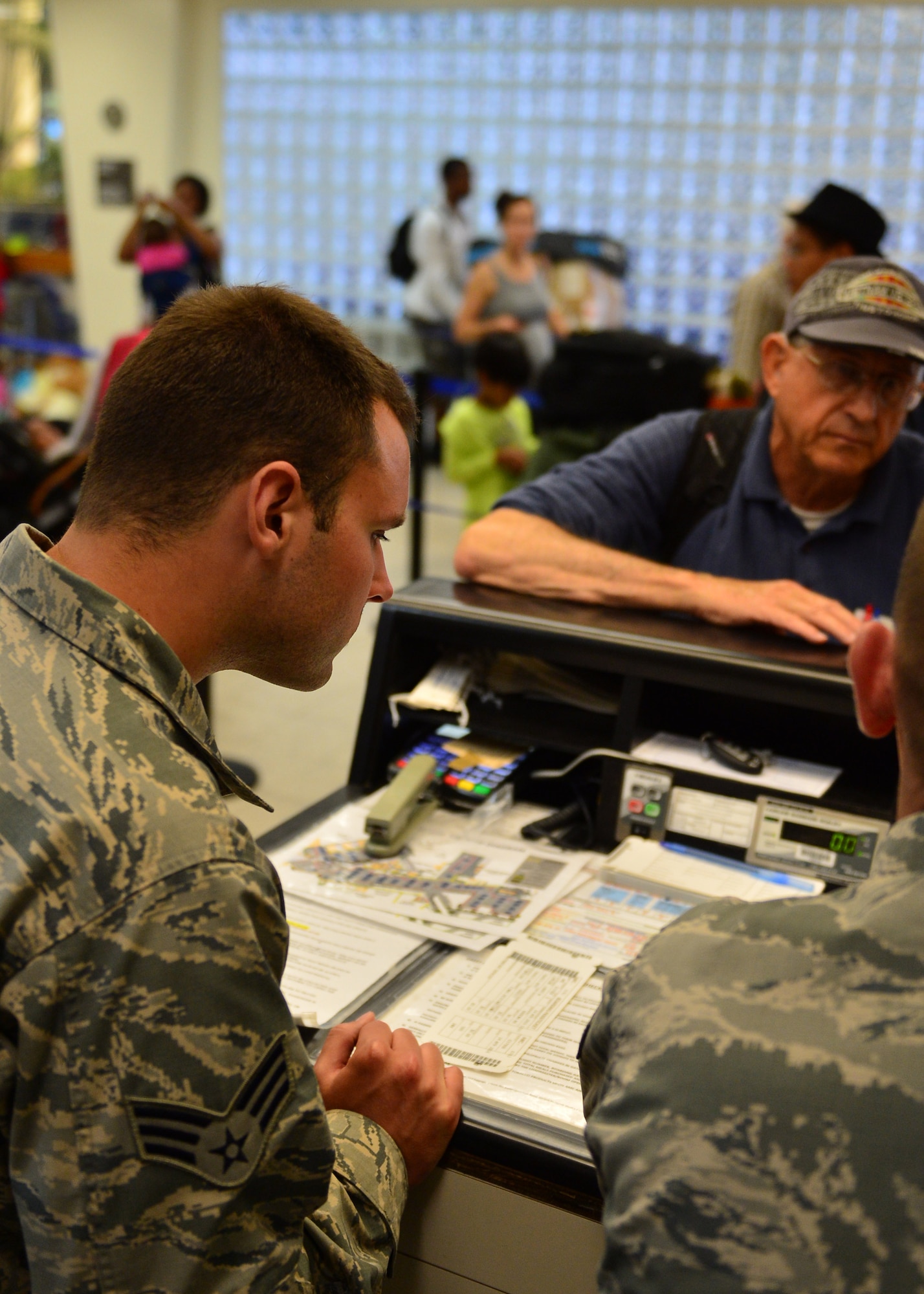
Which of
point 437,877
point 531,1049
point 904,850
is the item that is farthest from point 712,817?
point 904,850

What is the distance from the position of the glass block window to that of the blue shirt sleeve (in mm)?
5870

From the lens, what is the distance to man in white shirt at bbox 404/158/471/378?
7.58m

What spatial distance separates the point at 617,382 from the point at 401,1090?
3875 millimetres

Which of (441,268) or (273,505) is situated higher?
(441,268)

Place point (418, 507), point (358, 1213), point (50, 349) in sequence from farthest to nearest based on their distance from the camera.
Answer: point (50, 349), point (418, 507), point (358, 1213)

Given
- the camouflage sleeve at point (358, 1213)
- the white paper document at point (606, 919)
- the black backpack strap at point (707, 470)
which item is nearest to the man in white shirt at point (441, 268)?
the black backpack strap at point (707, 470)

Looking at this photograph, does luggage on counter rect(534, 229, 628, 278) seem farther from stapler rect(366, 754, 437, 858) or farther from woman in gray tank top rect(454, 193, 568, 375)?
stapler rect(366, 754, 437, 858)

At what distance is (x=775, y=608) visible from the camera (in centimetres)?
178

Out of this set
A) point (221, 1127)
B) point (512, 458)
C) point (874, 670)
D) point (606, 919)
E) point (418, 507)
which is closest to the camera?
point (221, 1127)

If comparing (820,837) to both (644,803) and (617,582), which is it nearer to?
(644,803)

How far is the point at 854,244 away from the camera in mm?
3383

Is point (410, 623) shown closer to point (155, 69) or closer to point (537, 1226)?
point (537, 1226)

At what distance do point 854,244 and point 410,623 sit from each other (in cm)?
228

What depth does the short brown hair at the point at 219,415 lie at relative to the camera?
0.93 m
